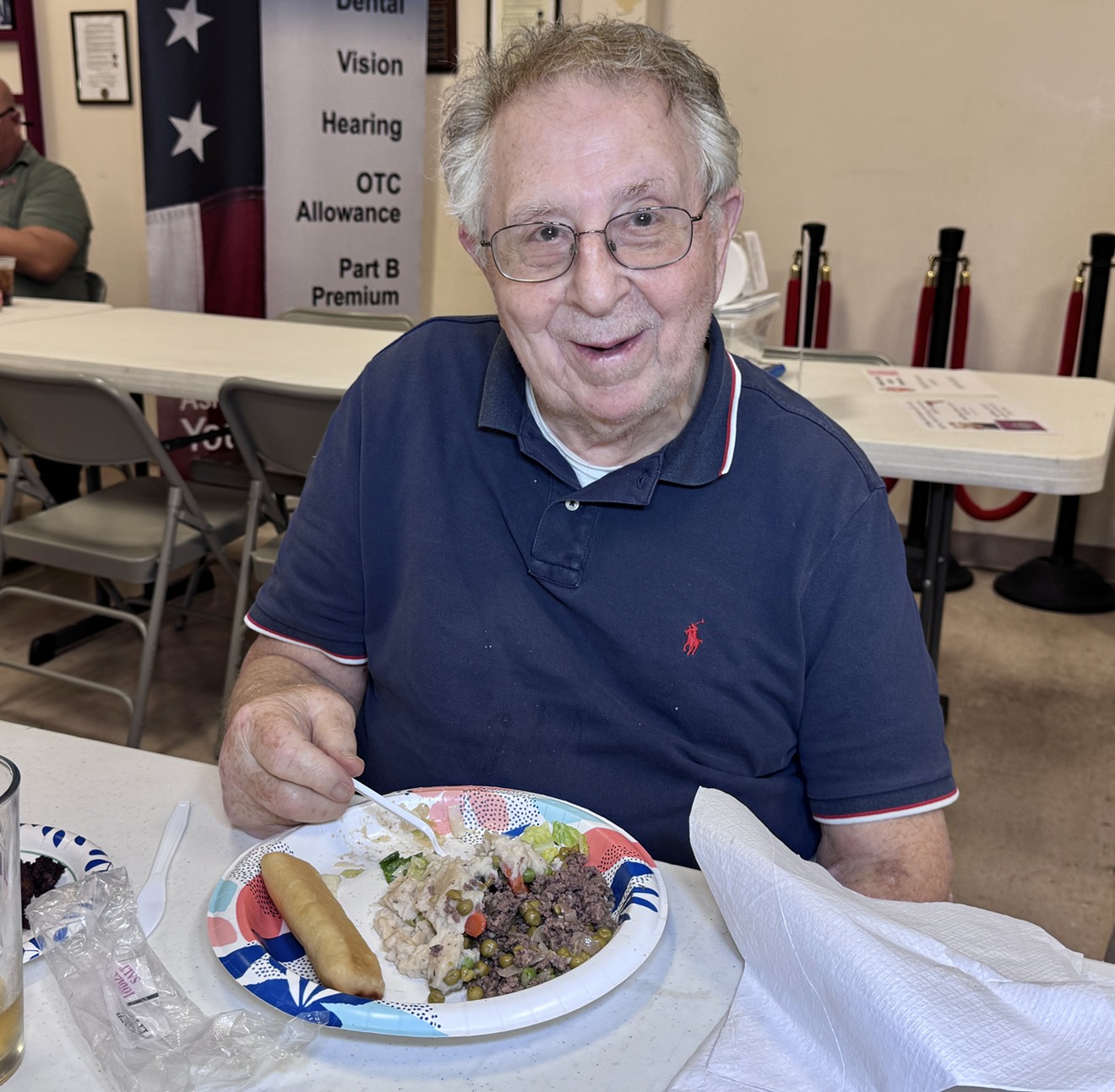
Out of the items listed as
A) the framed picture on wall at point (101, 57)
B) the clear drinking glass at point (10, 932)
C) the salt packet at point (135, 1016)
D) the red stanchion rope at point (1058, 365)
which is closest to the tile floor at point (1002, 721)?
the red stanchion rope at point (1058, 365)

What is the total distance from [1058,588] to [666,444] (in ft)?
10.6

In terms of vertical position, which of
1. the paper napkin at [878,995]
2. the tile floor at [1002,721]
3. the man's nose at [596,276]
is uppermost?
the man's nose at [596,276]

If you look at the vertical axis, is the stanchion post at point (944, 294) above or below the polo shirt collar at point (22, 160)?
below

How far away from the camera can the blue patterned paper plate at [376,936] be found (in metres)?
0.75

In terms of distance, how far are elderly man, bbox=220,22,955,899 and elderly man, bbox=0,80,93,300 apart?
3.44 metres

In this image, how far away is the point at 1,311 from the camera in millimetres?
3615

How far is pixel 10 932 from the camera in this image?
0.69 m

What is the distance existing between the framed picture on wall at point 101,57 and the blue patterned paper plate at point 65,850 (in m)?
5.06

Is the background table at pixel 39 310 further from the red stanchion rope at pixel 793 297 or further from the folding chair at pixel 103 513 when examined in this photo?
the red stanchion rope at pixel 793 297

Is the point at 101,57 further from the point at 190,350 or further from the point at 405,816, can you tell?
the point at 405,816

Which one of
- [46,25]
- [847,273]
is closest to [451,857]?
[847,273]

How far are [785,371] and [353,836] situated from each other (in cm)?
208

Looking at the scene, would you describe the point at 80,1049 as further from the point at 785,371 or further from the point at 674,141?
the point at 785,371

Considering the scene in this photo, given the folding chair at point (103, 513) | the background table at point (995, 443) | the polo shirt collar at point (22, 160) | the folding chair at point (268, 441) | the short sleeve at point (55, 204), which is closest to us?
the background table at point (995, 443)
